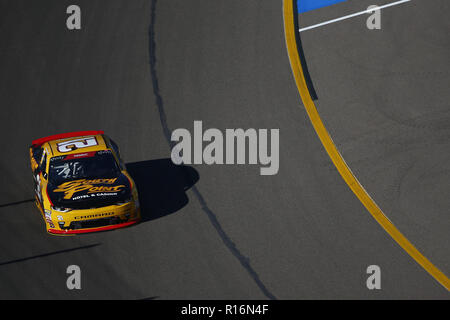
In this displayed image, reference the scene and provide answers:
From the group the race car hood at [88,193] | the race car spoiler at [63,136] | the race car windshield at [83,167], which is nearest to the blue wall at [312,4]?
the race car spoiler at [63,136]

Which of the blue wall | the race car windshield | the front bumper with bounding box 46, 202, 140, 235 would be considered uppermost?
the blue wall

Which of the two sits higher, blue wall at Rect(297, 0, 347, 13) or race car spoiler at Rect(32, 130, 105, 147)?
blue wall at Rect(297, 0, 347, 13)

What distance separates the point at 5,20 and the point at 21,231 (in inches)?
402

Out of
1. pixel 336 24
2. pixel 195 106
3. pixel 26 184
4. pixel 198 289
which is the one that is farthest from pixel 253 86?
pixel 198 289

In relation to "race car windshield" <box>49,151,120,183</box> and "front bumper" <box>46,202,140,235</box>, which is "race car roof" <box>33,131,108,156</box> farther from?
"front bumper" <box>46,202,140,235</box>

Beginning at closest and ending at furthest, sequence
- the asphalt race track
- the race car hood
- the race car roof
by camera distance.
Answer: the asphalt race track < the race car hood < the race car roof

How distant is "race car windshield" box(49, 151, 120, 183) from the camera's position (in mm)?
16469

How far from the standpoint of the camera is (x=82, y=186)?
16.0m

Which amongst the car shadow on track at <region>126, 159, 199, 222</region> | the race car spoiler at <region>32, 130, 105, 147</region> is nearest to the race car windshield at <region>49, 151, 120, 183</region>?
the car shadow on track at <region>126, 159, 199, 222</region>

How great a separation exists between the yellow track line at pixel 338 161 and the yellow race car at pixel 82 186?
16.2 feet

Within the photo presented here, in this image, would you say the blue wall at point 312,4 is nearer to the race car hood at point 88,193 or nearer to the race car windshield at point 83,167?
the race car windshield at point 83,167

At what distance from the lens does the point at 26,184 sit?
17703 millimetres
